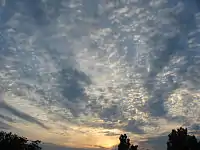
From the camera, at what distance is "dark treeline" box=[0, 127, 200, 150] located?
6506cm

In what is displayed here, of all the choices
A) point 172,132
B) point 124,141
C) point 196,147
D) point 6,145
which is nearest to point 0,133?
point 6,145

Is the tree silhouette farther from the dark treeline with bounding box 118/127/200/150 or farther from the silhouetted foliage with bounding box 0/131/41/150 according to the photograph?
the silhouetted foliage with bounding box 0/131/41/150

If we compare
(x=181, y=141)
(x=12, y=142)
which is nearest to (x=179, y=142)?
(x=181, y=141)

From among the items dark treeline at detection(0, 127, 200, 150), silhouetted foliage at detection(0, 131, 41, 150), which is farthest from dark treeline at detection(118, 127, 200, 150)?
silhouetted foliage at detection(0, 131, 41, 150)

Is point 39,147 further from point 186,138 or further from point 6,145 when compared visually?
point 186,138

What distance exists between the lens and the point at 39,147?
74.9 metres

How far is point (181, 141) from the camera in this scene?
68.4 m

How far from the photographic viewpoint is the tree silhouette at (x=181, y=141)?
64844 millimetres

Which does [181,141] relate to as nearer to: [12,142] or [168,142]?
[168,142]

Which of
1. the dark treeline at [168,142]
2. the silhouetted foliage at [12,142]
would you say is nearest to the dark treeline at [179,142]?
the dark treeline at [168,142]

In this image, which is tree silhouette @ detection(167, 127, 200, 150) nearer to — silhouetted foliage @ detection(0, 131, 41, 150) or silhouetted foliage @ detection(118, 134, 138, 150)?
silhouetted foliage @ detection(118, 134, 138, 150)

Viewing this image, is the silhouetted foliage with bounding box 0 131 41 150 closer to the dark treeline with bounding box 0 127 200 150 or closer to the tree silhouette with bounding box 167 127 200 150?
the dark treeline with bounding box 0 127 200 150

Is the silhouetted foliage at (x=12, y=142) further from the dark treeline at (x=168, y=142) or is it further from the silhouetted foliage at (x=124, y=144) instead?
the silhouetted foliage at (x=124, y=144)

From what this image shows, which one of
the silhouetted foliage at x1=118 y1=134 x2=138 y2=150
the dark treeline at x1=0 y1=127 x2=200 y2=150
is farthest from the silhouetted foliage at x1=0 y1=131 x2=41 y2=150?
the silhouetted foliage at x1=118 y1=134 x2=138 y2=150
